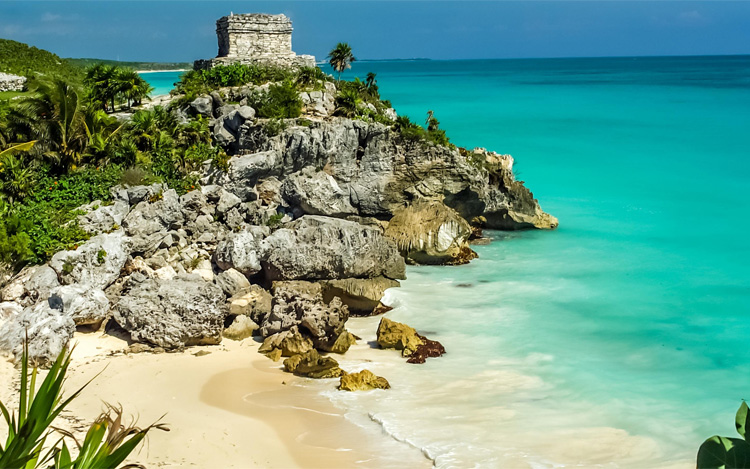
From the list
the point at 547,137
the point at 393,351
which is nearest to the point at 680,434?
the point at 393,351

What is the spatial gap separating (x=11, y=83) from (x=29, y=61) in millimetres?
6165

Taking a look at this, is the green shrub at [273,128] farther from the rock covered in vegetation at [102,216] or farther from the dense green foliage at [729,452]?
the dense green foliage at [729,452]

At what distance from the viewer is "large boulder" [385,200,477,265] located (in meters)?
16.5

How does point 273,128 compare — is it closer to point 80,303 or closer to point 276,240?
point 276,240

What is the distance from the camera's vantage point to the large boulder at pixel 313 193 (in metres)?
16.3

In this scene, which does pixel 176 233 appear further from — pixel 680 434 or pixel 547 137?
pixel 547 137

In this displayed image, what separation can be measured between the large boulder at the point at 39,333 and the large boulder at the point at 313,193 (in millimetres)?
6181

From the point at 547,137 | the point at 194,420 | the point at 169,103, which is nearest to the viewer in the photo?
the point at 194,420

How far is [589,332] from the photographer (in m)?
13.3

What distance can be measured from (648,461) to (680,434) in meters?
1.08

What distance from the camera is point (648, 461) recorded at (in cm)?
895

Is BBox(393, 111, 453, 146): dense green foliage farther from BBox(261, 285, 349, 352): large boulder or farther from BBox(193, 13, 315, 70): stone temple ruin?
BBox(261, 285, 349, 352): large boulder

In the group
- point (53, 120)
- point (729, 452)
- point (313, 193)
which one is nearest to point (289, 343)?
point (313, 193)

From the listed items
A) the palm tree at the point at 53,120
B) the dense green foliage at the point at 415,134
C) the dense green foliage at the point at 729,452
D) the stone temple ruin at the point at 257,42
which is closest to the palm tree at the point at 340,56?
the stone temple ruin at the point at 257,42
